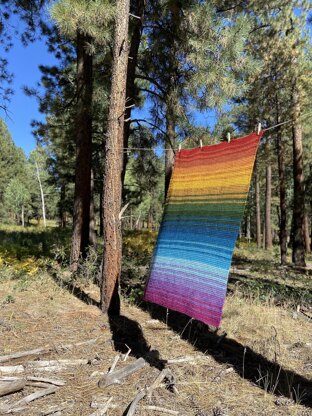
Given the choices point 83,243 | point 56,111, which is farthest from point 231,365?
point 56,111

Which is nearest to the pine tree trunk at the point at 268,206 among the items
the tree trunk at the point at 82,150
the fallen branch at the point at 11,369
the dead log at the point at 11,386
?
the tree trunk at the point at 82,150

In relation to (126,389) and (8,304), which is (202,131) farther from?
(126,389)

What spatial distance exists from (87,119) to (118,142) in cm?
305

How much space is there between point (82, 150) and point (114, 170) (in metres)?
3.01

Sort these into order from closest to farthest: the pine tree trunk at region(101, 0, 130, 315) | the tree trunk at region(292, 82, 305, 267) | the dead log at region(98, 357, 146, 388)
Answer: the dead log at region(98, 357, 146, 388) → the pine tree trunk at region(101, 0, 130, 315) → the tree trunk at region(292, 82, 305, 267)

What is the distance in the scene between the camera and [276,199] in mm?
31609

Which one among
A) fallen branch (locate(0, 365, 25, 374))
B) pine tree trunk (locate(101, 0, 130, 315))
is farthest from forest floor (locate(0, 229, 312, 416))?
pine tree trunk (locate(101, 0, 130, 315))

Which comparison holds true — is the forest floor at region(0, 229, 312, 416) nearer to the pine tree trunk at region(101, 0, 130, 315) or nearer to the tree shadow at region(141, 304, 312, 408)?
the tree shadow at region(141, 304, 312, 408)

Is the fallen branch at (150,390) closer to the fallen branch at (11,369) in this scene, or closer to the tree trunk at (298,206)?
the fallen branch at (11,369)

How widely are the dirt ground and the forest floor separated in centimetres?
1

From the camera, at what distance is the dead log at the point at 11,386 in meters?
3.34

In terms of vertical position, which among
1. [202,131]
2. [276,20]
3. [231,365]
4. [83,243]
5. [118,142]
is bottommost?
[231,365]

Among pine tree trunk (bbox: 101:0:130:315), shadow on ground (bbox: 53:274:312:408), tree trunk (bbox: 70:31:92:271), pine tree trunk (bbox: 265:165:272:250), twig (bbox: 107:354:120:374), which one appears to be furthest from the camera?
pine tree trunk (bbox: 265:165:272:250)

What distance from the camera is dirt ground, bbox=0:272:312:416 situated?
3.36 m
